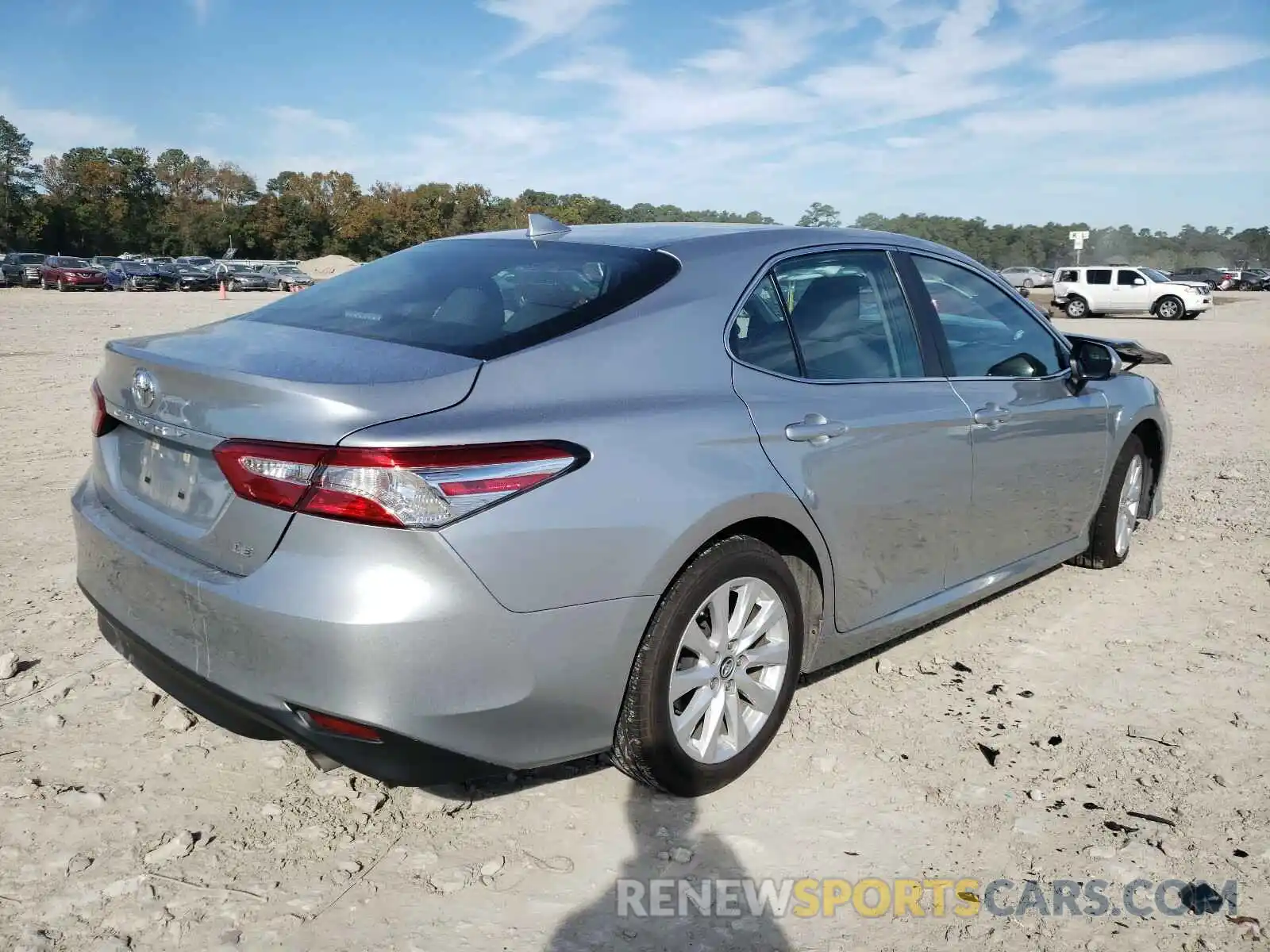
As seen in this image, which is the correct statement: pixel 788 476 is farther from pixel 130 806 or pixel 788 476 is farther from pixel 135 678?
pixel 135 678

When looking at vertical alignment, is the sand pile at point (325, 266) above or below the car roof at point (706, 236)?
below

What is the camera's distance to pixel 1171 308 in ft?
113

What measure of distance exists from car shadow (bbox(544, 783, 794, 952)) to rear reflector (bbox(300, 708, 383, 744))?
2.06ft

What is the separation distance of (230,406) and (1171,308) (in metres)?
36.9

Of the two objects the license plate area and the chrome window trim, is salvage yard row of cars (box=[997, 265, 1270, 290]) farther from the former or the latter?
the license plate area

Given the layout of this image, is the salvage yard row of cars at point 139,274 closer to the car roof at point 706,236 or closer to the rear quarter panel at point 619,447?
the car roof at point 706,236

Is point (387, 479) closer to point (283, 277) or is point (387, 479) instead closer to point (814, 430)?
point (814, 430)

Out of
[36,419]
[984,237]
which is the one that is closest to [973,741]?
[36,419]

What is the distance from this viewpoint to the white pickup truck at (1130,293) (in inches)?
1346

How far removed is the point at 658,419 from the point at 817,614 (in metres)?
0.99

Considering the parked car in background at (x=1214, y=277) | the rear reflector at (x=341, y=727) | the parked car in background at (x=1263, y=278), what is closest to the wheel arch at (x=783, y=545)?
the rear reflector at (x=341, y=727)

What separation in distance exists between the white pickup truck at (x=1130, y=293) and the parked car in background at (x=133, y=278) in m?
38.4

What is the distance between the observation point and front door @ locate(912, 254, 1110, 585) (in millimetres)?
4023

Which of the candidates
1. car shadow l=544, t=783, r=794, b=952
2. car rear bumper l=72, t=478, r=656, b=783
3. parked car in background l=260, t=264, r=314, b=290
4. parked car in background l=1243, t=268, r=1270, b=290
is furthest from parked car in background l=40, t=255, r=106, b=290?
Result: parked car in background l=1243, t=268, r=1270, b=290
